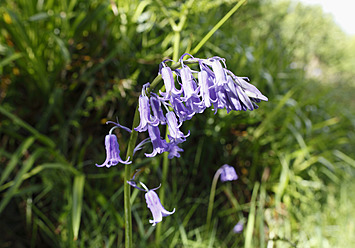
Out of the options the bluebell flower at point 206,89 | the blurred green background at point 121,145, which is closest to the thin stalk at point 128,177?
the bluebell flower at point 206,89

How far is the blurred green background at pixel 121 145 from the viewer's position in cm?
220

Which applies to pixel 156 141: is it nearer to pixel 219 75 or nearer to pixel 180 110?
pixel 180 110

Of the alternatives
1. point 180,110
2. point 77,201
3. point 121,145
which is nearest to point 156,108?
point 180,110

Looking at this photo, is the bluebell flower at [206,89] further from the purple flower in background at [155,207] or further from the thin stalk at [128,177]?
the purple flower in background at [155,207]

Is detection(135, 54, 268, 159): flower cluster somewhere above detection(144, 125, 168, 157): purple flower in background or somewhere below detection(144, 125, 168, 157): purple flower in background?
above

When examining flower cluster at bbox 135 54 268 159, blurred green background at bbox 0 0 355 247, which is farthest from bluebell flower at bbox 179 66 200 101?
blurred green background at bbox 0 0 355 247

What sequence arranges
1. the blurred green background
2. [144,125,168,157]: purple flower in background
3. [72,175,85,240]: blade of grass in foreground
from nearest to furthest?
[144,125,168,157]: purple flower in background, [72,175,85,240]: blade of grass in foreground, the blurred green background

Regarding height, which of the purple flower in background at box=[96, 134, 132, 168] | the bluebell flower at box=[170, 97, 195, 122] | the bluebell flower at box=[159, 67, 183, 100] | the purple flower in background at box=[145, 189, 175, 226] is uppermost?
the bluebell flower at box=[159, 67, 183, 100]

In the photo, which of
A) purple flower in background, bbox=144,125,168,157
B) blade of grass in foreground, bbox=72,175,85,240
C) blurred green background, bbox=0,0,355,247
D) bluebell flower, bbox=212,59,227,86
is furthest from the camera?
blurred green background, bbox=0,0,355,247

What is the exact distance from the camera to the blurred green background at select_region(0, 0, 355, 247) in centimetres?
220

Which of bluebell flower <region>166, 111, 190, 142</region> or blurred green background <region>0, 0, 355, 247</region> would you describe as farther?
blurred green background <region>0, 0, 355, 247</region>

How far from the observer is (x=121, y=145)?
8.01ft

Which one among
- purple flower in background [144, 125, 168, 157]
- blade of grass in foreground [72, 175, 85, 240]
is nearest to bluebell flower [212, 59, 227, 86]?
purple flower in background [144, 125, 168, 157]

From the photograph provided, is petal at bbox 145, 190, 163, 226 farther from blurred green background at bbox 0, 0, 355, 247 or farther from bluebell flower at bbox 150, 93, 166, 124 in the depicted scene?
blurred green background at bbox 0, 0, 355, 247
